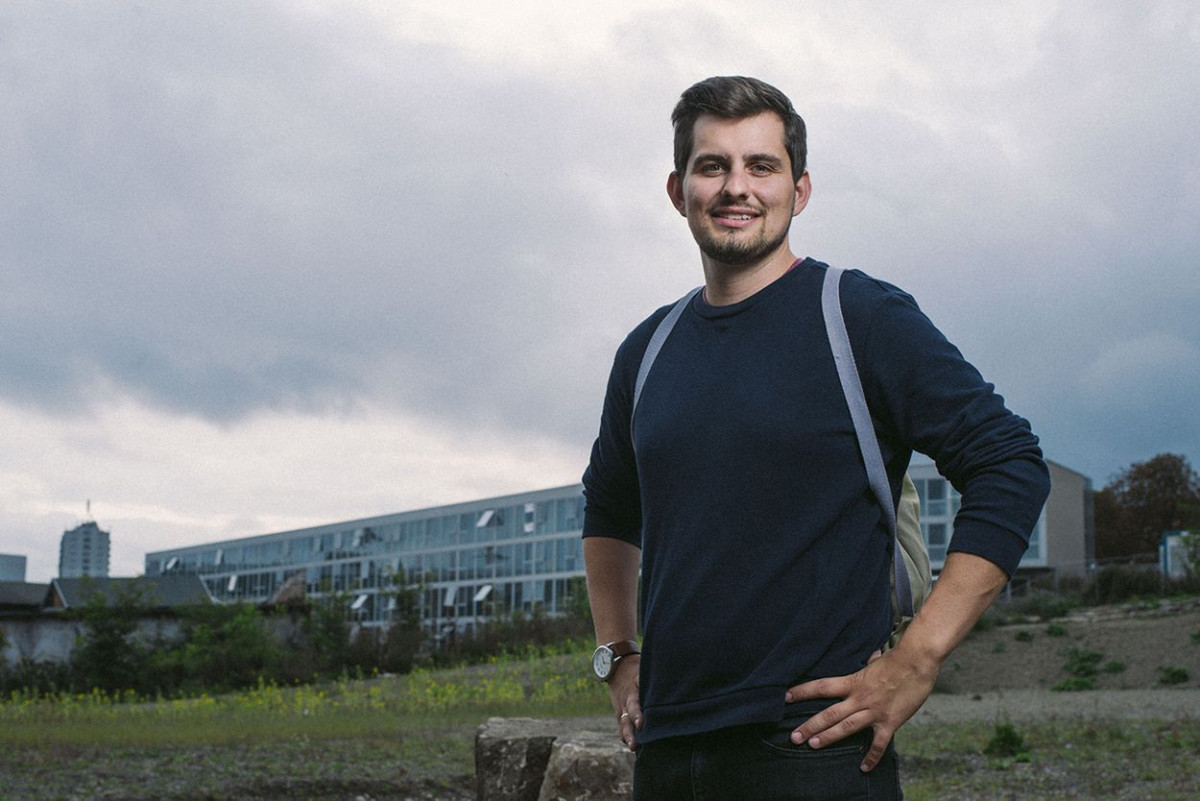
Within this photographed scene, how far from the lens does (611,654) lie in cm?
257

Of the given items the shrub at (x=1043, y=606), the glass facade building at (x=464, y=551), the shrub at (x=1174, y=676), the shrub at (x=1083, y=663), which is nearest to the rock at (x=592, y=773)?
the shrub at (x=1174, y=676)

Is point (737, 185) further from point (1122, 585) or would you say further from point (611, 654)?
point (1122, 585)

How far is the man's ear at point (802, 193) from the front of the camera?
2396 millimetres

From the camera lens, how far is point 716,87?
7.55 feet

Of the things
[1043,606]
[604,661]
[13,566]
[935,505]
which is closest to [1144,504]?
[935,505]

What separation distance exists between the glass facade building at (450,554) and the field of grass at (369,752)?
1603 inches

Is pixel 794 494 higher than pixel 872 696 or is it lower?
higher

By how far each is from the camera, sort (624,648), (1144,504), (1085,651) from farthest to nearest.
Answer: (1144,504) < (1085,651) < (624,648)

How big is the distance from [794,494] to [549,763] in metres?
3.93

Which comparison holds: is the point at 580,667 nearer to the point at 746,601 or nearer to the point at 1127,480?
the point at 746,601

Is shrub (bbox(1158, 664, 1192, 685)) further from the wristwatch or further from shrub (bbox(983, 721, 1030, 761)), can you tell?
the wristwatch

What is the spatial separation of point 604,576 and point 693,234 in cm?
80

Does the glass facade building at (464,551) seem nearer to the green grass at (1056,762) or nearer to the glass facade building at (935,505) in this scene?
the glass facade building at (935,505)

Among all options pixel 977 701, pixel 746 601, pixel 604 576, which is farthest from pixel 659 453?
pixel 977 701
